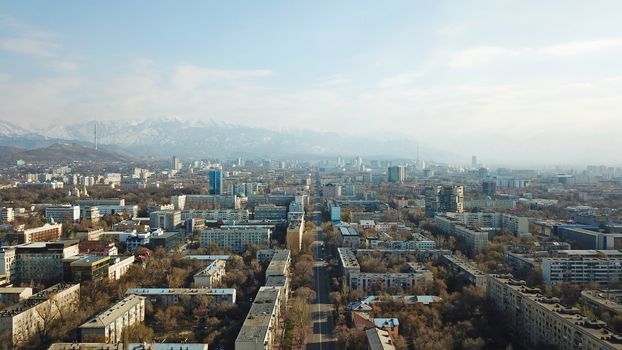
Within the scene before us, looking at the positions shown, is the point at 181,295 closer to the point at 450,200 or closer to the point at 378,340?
the point at 378,340

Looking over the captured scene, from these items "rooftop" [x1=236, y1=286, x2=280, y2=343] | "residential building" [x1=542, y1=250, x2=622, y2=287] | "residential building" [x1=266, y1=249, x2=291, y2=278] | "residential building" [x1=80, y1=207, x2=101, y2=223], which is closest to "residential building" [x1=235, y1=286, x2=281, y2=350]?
"rooftop" [x1=236, y1=286, x2=280, y2=343]

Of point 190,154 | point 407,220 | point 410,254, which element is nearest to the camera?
point 410,254

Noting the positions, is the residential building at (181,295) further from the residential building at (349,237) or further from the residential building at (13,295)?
the residential building at (349,237)

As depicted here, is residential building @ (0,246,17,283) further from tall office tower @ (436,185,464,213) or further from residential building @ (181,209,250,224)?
tall office tower @ (436,185,464,213)

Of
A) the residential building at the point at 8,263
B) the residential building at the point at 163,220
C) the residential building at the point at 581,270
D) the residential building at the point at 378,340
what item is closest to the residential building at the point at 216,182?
the residential building at the point at 163,220

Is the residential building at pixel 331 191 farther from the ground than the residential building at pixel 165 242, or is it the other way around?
the residential building at pixel 331 191

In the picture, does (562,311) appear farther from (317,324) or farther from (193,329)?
(193,329)

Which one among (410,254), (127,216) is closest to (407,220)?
(410,254)
